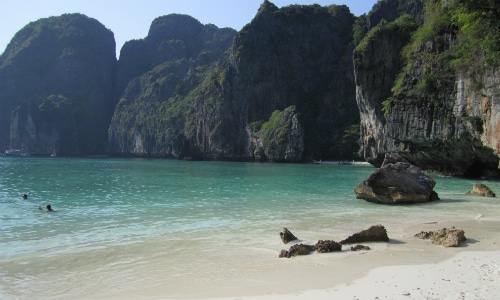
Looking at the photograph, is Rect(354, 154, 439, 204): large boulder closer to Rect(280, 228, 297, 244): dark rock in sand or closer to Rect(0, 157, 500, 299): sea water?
Rect(0, 157, 500, 299): sea water

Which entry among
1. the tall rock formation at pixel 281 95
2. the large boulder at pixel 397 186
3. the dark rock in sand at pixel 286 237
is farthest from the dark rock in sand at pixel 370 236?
the tall rock formation at pixel 281 95

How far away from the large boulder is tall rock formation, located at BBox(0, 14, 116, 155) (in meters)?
164

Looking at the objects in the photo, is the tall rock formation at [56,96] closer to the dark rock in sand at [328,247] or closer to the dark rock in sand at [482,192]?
the dark rock in sand at [482,192]

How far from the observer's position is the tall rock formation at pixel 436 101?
32.9 meters

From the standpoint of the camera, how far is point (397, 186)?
59.2 feet

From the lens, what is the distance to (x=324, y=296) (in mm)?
5852

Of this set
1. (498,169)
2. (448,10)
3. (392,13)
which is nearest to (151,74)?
(392,13)

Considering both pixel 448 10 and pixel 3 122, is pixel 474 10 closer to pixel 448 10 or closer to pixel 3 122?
pixel 448 10

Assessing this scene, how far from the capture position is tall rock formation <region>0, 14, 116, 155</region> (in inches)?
6378

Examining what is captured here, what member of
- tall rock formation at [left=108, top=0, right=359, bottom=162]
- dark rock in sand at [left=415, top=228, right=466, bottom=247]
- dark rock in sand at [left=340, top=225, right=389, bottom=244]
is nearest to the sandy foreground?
dark rock in sand at [left=415, top=228, right=466, bottom=247]

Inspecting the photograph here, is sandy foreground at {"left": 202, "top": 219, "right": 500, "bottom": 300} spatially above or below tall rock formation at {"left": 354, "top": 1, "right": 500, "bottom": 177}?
below

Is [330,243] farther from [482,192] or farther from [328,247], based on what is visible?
[482,192]

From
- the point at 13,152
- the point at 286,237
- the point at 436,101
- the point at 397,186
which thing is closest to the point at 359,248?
the point at 286,237

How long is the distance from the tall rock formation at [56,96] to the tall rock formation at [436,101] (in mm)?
140078
